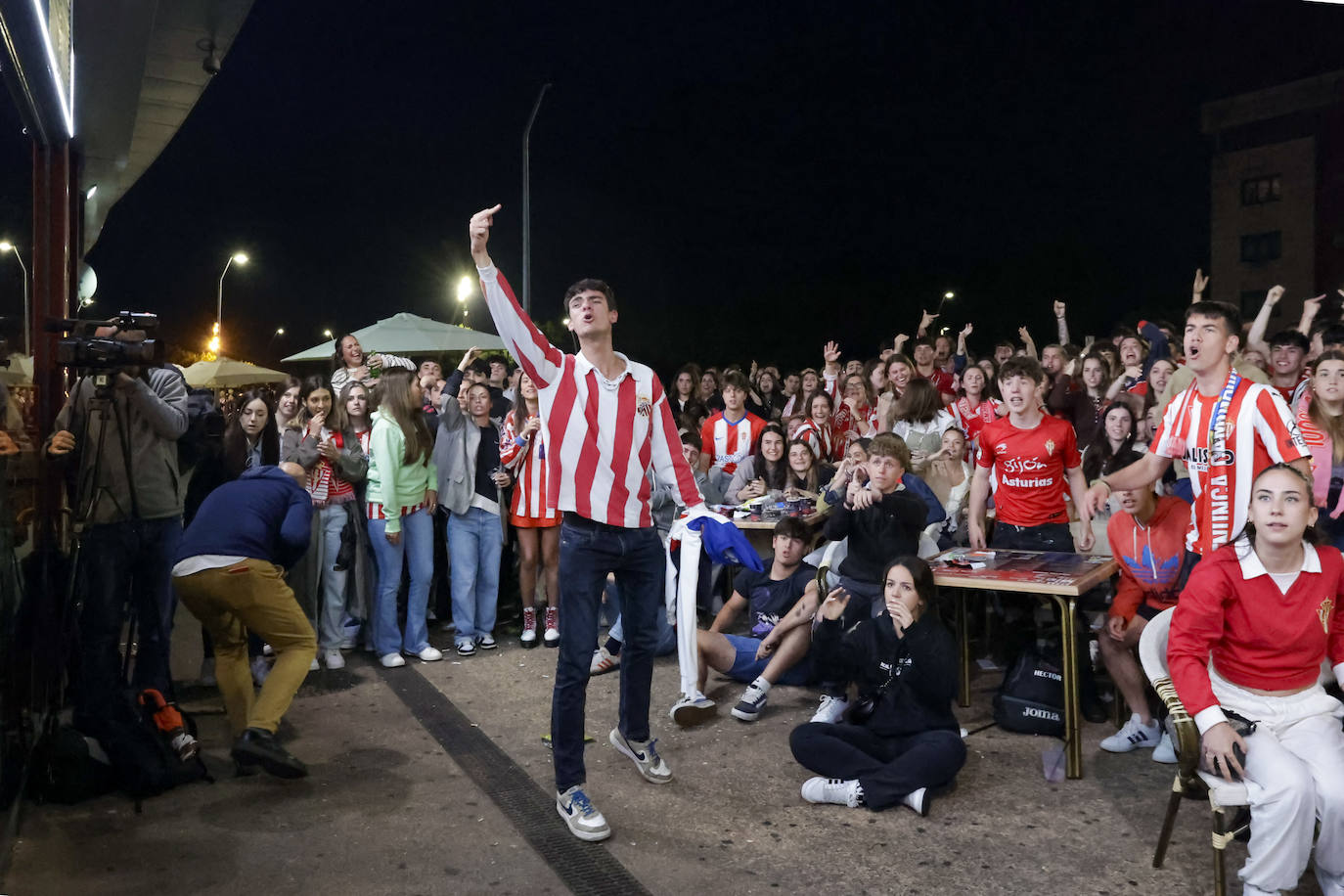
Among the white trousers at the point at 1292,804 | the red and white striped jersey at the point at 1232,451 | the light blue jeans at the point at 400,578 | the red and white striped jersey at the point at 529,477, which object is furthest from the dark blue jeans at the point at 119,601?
the red and white striped jersey at the point at 1232,451

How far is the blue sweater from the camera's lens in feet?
14.6

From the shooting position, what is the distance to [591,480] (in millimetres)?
4043

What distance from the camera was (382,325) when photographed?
1341 cm

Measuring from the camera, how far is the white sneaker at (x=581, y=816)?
379 cm

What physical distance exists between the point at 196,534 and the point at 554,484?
1.74m

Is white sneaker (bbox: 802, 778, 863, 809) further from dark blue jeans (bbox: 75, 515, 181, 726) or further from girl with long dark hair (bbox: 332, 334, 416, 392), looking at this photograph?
girl with long dark hair (bbox: 332, 334, 416, 392)

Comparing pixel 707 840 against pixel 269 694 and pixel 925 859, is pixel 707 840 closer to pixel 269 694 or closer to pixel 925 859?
pixel 925 859

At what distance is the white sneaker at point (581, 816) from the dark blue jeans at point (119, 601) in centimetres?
223

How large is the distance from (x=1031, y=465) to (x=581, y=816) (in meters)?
3.15

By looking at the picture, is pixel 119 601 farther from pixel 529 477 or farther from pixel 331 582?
pixel 529 477

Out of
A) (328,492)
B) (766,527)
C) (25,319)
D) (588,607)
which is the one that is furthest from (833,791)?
(25,319)

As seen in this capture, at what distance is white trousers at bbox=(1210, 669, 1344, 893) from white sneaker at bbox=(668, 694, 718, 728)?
2.71 metres

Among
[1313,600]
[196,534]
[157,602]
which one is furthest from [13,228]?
[1313,600]

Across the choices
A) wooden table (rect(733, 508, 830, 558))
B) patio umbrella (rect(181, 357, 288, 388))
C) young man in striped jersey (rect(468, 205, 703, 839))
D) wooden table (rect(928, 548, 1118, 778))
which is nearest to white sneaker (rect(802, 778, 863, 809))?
young man in striped jersey (rect(468, 205, 703, 839))
